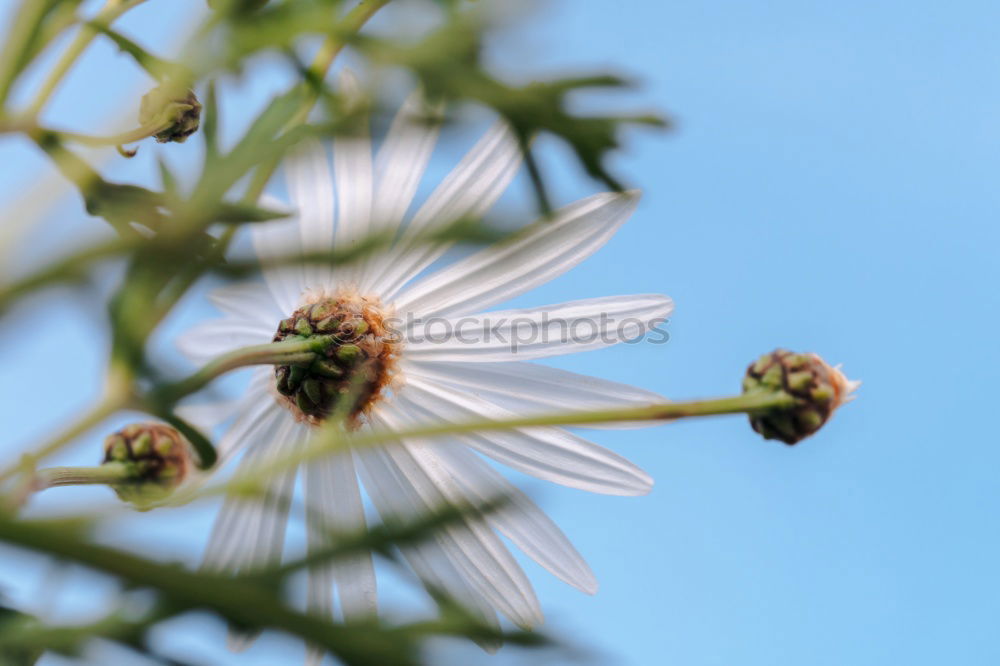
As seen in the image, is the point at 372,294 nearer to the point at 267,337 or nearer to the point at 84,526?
the point at 267,337

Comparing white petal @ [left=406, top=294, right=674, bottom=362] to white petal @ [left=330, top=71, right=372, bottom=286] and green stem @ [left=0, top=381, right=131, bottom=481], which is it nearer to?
white petal @ [left=330, top=71, right=372, bottom=286]

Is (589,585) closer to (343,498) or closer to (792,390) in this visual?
(343,498)

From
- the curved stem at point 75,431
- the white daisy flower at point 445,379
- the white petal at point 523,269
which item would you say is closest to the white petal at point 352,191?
the white daisy flower at point 445,379

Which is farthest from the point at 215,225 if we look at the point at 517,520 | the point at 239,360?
the point at 517,520

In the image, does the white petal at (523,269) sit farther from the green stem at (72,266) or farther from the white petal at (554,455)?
the green stem at (72,266)

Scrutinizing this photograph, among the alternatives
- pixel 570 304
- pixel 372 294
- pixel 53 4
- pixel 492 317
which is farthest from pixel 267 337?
pixel 53 4

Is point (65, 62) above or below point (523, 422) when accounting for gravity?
above

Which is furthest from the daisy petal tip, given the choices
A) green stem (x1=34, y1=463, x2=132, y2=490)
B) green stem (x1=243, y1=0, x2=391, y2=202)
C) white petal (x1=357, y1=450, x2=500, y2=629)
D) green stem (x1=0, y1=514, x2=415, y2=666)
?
green stem (x1=0, y1=514, x2=415, y2=666)
